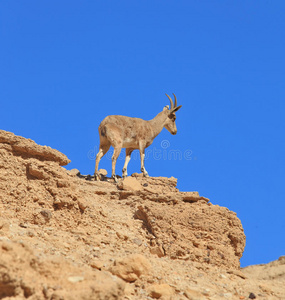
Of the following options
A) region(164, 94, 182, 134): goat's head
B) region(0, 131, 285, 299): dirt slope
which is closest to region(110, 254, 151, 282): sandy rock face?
region(0, 131, 285, 299): dirt slope

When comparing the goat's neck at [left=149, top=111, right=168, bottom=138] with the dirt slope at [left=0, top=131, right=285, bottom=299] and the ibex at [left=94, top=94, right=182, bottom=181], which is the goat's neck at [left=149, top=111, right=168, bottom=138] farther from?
the dirt slope at [left=0, top=131, right=285, bottom=299]

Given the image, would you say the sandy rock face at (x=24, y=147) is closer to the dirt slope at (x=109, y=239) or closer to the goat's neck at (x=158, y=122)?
the dirt slope at (x=109, y=239)

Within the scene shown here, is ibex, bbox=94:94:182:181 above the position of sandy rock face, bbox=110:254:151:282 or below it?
above

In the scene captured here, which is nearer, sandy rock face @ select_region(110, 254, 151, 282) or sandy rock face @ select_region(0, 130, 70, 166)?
sandy rock face @ select_region(110, 254, 151, 282)

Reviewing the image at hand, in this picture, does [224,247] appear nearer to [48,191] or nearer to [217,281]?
[217,281]

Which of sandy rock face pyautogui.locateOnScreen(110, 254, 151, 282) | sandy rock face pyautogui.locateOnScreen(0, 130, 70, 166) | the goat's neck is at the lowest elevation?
sandy rock face pyautogui.locateOnScreen(110, 254, 151, 282)

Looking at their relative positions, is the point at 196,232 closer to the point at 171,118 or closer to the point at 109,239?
the point at 109,239

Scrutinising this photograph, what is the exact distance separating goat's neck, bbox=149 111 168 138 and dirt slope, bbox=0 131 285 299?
8.22m

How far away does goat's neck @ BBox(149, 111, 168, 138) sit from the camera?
64.4 feet

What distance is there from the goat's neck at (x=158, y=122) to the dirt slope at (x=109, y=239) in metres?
8.22

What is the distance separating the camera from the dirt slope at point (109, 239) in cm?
596

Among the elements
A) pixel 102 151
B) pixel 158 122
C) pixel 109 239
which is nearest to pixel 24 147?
pixel 109 239

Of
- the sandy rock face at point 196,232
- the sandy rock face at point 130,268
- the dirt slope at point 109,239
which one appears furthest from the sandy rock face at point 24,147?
the sandy rock face at point 130,268

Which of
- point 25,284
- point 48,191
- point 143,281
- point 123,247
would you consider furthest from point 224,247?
point 25,284
